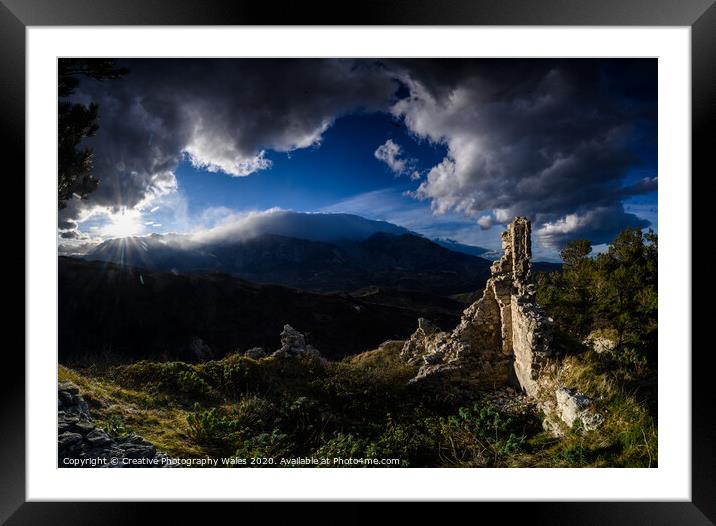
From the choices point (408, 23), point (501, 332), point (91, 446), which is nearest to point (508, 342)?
point (501, 332)

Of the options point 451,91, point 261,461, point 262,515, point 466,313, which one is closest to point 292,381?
point 261,461

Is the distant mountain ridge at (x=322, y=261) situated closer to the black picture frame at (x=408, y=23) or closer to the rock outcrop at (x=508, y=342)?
the rock outcrop at (x=508, y=342)

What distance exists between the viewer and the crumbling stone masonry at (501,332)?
4.77 metres

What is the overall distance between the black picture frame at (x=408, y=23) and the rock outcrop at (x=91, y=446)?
0.39 metres

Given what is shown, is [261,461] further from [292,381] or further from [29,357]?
[29,357]

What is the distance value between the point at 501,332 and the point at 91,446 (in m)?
5.84

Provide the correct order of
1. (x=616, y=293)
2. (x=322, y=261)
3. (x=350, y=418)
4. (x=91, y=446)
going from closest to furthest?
(x=91, y=446)
(x=350, y=418)
(x=616, y=293)
(x=322, y=261)

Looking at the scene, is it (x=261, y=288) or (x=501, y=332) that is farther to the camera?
(x=261, y=288)

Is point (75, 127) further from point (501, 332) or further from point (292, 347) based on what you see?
point (501, 332)

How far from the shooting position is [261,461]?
3924mm

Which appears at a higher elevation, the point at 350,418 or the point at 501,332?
the point at 501,332

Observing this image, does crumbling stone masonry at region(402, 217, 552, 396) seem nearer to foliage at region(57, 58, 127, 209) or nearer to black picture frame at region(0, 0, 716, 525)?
black picture frame at region(0, 0, 716, 525)

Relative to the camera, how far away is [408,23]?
314cm

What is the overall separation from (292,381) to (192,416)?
4.91 ft
